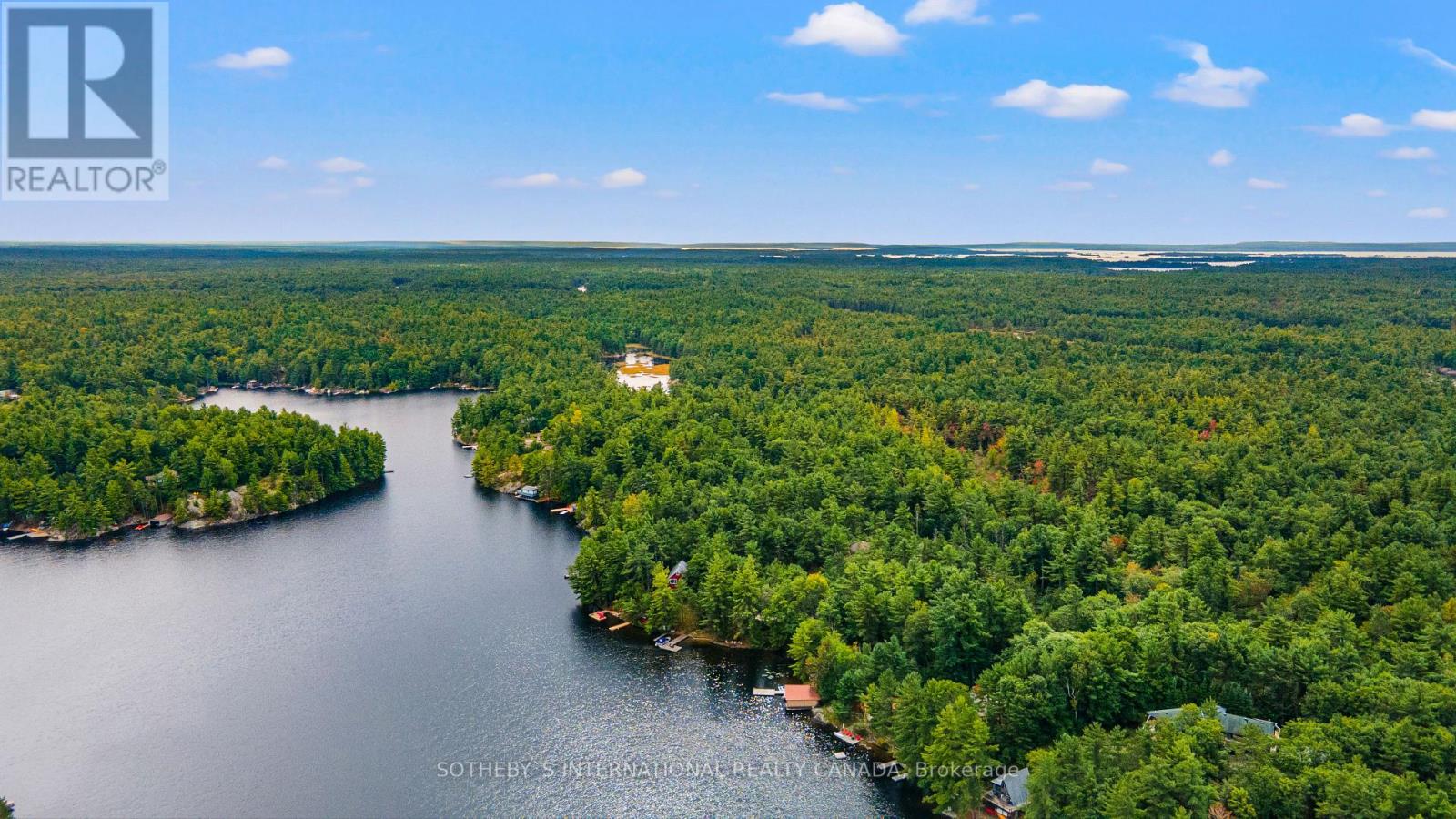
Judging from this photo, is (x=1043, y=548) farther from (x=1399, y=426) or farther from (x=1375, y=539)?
(x=1399, y=426)

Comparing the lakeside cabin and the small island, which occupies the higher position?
the small island

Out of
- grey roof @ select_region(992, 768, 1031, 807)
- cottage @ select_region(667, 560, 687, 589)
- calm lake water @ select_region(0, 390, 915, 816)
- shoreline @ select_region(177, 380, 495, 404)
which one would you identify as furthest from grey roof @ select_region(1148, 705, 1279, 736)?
shoreline @ select_region(177, 380, 495, 404)

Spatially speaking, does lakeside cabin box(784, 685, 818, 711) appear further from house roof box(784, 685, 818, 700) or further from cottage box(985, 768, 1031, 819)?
cottage box(985, 768, 1031, 819)

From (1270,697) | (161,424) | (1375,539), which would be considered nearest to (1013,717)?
(1270,697)

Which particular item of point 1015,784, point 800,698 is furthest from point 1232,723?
point 800,698

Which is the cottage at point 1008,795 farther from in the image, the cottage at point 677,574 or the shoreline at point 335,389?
the shoreline at point 335,389

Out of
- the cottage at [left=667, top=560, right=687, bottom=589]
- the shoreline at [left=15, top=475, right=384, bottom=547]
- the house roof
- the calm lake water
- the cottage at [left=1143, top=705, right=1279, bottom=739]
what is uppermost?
the cottage at [left=667, top=560, right=687, bottom=589]

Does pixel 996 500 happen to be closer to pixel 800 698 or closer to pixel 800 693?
pixel 800 693
